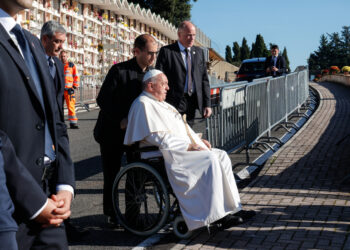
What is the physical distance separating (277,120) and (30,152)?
10.5 m

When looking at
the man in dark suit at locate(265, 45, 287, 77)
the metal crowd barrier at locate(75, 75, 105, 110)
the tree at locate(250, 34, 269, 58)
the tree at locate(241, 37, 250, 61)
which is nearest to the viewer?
the man in dark suit at locate(265, 45, 287, 77)

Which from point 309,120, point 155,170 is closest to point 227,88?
point 155,170

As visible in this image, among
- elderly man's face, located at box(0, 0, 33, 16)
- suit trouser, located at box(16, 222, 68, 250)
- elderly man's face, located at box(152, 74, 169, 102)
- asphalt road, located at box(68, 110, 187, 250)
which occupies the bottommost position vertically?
asphalt road, located at box(68, 110, 187, 250)

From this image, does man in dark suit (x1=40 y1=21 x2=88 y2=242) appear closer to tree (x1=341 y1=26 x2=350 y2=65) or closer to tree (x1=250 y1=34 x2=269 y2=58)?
tree (x1=250 y1=34 x2=269 y2=58)

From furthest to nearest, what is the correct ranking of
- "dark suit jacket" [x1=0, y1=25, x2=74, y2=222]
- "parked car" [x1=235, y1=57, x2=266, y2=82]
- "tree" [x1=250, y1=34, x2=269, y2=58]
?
1. "tree" [x1=250, y1=34, x2=269, y2=58]
2. "parked car" [x1=235, y1=57, x2=266, y2=82]
3. "dark suit jacket" [x1=0, y1=25, x2=74, y2=222]

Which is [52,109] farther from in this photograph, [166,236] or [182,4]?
[182,4]

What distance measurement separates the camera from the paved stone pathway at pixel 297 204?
4.81m

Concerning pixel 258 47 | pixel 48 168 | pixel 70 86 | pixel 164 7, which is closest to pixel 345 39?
pixel 258 47

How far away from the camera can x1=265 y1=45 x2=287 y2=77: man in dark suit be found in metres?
15.8

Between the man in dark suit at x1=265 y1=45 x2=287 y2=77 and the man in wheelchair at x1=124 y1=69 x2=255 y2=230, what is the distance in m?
10.7

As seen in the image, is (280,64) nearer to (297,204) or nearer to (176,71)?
(176,71)

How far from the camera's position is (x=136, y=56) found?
551 centimetres

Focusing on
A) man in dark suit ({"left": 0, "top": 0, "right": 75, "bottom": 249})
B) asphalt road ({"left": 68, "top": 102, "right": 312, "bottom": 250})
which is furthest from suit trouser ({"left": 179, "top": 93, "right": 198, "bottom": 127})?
man in dark suit ({"left": 0, "top": 0, "right": 75, "bottom": 249})

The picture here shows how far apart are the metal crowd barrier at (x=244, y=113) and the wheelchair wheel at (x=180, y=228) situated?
2.74 metres
